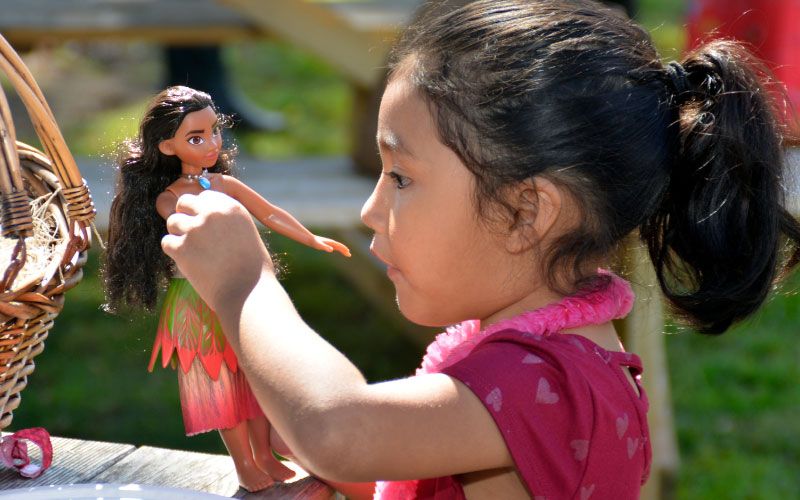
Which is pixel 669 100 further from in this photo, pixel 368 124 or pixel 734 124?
pixel 368 124

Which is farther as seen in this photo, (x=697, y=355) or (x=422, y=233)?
(x=697, y=355)

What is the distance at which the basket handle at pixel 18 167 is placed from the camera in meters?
1.18

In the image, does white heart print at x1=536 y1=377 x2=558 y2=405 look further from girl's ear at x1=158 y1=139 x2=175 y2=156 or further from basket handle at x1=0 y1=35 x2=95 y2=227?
basket handle at x1=0 y1=35 x2=95 y2=227

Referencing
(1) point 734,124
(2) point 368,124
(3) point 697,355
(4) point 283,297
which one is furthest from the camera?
(3) point 697,355

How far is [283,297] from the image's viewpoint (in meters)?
1.04

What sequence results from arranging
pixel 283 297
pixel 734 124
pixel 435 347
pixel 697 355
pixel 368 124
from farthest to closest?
pixel 697 355, pixel 368 124, pixel 435 347, pixel 734 124, pixel 283 297

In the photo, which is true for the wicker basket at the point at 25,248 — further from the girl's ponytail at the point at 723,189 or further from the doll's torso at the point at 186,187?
the girl's ponytail at the point at 723,189

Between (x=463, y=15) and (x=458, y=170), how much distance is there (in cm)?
19

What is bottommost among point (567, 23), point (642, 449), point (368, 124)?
point (368, 124)

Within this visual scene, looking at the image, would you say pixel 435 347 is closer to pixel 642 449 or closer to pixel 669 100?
pixel 642 449

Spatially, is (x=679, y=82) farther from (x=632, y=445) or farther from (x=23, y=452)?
(x=23, y=452)

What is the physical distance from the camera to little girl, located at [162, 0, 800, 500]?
0.98 m

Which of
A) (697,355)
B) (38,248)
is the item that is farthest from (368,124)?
(38,248)

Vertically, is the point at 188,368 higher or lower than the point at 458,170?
lower
